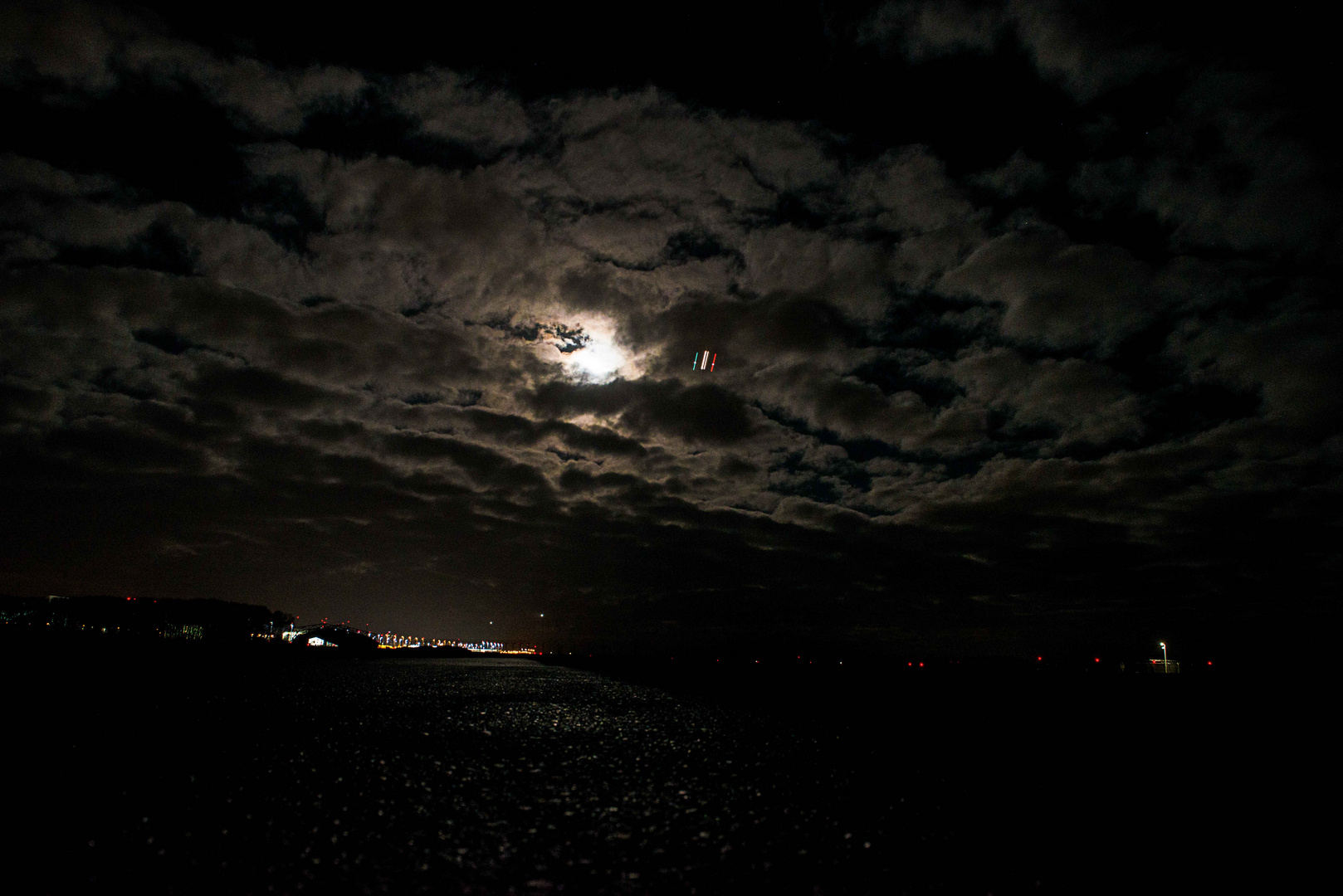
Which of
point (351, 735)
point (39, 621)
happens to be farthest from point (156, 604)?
point (351, 735)

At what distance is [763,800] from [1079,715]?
14.2 m

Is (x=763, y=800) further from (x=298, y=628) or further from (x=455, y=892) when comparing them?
(x=298, y=628)

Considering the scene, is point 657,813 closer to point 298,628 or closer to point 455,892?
point 455,892

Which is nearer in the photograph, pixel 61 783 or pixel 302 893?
pixel 302 893

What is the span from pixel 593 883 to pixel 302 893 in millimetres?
1042

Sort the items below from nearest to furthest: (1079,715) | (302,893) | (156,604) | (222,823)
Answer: (302,893) < (222,823) < (1079,715) < (156,604)

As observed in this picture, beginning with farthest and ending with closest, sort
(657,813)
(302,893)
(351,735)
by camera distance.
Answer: (351,735) → (657,813) → (302,893)

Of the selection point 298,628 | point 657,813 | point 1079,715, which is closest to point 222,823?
point 657,813

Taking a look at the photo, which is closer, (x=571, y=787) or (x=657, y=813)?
(x=657, y=813)

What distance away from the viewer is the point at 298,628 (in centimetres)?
19900

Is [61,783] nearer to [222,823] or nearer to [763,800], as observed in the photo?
[222,823]

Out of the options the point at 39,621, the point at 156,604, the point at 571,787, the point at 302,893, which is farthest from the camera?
the point at 156,604

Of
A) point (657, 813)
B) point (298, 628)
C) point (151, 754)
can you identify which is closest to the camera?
point (657, 813)

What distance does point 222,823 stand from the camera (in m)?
3.12
